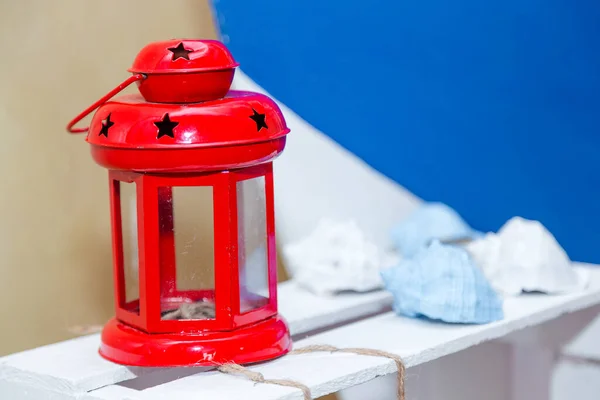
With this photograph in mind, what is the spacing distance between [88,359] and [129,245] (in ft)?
0.40

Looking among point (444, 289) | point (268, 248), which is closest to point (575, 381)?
point (444, 289)

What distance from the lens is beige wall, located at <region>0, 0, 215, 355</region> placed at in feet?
3.55

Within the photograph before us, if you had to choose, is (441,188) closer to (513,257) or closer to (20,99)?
(513,257)

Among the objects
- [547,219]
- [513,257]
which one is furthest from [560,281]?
[547,219]

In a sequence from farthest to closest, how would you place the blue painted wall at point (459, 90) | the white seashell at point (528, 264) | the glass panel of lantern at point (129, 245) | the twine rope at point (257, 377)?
1. the blue painted wall at point (459, 90)
2. the white seashell at point (528, 264)
3. the glass panel of lantern at point (129, 245)
4. the twine rope at point (257, 377)

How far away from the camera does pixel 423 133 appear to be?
143cm

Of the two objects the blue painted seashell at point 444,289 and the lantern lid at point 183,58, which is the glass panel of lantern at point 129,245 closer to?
the lantern lid at point 183,58

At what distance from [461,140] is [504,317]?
0.38m

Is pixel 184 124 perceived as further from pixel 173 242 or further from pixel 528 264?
pixel 528 264

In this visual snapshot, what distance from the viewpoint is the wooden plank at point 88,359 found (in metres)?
0.93

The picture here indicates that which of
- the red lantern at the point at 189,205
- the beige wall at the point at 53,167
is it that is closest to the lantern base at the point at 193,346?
the red lantern at the point at 189,205

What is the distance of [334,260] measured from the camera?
4.06ft

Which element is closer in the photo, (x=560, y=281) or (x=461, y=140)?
(x=560, y=281)

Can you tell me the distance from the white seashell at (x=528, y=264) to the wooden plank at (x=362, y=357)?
0.05 feet
